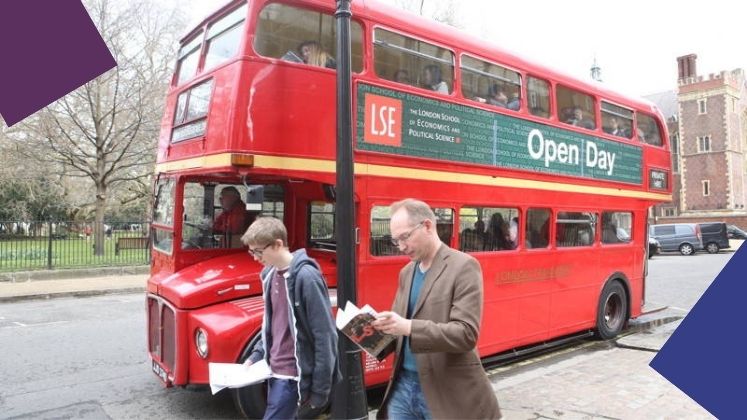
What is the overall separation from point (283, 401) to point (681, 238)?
1387 inches

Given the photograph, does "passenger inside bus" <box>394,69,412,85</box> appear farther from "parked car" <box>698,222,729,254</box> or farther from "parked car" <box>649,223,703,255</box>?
"parked car" <box>698,222,729,254</box>

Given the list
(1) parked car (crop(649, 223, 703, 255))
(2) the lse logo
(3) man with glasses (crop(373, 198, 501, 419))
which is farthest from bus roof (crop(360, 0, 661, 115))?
(1) parked car (crop(649, 223, 703, 255))

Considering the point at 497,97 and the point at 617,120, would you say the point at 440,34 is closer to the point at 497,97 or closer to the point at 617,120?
the point at 497,97

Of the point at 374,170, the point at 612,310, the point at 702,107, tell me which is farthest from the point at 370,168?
the point at 702,107

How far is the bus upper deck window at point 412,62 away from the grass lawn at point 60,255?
593 inches

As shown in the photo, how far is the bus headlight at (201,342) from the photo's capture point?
471 cm

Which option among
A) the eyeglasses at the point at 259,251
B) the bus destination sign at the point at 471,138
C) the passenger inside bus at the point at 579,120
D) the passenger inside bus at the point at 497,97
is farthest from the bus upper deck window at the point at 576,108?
the eyeglasses at the point at 259,251

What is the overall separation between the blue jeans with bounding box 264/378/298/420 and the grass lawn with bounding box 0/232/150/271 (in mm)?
16193

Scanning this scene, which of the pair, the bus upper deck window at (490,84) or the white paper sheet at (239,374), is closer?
the white paper sheet at (239,374)

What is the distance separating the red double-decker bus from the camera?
5.00 metres

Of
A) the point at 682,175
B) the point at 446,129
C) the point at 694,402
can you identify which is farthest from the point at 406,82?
the point at 682,175

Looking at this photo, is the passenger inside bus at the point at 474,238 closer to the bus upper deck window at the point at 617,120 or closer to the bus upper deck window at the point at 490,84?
the bus upper deck window at the point at 490,84

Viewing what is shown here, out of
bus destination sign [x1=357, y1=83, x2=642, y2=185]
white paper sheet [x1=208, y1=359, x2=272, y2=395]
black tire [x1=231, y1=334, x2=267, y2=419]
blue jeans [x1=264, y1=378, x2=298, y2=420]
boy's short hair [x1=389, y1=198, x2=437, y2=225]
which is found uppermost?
bus destination sign [x1=357, y1=83, x2=642, y2=185]

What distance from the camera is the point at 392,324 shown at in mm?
2658
